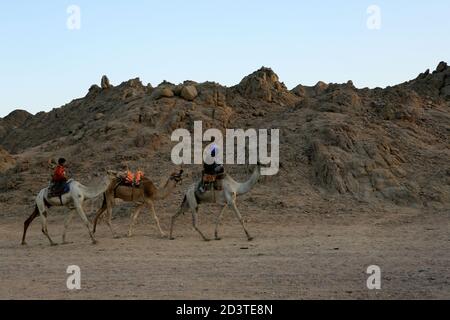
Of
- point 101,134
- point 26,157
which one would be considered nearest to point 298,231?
point 101,134

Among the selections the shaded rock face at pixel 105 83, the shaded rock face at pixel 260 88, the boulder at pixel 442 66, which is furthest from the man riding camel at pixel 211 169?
the boulder at pixel 442 66

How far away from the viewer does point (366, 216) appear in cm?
1834

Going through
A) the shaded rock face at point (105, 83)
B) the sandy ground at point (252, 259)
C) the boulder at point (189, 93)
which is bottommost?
the sandy ground at point (252, 259)

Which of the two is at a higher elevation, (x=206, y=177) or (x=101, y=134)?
(x=101, y=134)

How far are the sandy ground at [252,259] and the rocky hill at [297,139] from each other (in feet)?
5.86

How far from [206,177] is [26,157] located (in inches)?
493

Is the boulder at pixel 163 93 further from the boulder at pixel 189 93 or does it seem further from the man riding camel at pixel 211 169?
the man riding camel at pixel 211 169

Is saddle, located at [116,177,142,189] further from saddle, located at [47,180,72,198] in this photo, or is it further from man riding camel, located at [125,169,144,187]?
saddle, located at [47,180,72,198]

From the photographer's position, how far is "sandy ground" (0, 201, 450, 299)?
9344 mm

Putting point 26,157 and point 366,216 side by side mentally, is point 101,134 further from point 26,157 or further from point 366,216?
point 366,216

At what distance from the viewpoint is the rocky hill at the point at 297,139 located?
66.9 feet

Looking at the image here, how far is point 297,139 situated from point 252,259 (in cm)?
1070

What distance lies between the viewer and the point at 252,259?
483 inches
